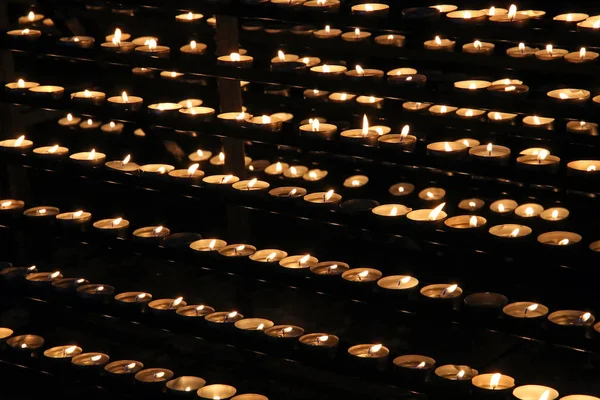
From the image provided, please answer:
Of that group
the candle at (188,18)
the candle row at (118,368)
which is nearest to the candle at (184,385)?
the candle row at (118,368)

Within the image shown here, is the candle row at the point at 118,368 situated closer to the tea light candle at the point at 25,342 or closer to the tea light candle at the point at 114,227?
the tea light candle at the point at 25,342

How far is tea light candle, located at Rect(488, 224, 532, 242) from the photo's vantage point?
2.40 metres

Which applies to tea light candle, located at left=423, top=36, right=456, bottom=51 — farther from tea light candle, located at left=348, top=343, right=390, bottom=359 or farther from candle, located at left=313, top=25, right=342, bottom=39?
tea light candle, located at left=348, top=343, right=390, bottom=359

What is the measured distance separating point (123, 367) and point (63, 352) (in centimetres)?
20

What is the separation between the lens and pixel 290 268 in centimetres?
270

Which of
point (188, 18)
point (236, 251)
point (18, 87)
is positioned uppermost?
point (188, 18)

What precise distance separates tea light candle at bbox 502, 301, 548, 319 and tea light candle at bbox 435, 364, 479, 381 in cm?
17

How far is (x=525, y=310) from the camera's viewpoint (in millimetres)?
2441

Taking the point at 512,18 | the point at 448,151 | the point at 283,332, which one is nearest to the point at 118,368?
the point at 283,332

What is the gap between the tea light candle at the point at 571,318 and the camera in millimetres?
2340

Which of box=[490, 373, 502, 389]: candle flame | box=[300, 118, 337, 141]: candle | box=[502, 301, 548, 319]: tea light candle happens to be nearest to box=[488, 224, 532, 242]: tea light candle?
box=[502, 301, 548, 319]: tea light candle

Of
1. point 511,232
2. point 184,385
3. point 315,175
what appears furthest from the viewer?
point 315,175

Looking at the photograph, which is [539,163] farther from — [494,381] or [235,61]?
[235,61]

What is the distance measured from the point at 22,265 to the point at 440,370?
146cm
